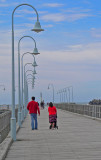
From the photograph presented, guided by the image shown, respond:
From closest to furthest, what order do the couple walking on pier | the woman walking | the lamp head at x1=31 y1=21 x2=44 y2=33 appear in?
the lamp head at x1=31 y1=21 x2=44 y2=33 < the couple walking on pier < the woman walking

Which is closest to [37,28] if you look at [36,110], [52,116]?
[36,110]

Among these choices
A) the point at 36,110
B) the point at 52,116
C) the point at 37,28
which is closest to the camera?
the point at 37,28

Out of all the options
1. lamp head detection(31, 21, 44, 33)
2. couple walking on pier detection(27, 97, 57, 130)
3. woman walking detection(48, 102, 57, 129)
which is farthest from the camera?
woman walking detection(48, 102, 57, 129)

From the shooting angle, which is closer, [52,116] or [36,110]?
[36,110]

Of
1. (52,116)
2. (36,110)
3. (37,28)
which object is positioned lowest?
(52,116)

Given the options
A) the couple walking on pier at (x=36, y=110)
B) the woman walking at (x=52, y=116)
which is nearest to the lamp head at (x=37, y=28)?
the couple walking on pier at (x=36, y=110)

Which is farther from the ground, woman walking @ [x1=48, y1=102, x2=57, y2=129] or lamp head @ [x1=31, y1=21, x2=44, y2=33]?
lamp head @ [x1=31, y1=21, x2=44, y2=33]

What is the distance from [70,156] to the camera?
13.8 m

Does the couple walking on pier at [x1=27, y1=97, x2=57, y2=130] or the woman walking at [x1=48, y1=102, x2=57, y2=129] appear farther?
the woman walking at [x1=48, y1=102, x2=57, y2=129]

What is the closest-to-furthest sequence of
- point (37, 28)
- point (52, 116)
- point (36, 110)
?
point (37, 28)
point (36, 110)
point (52, 116)

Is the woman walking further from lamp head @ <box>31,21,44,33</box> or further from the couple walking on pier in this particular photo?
lamp head @ <box>31,21,44,33</box>

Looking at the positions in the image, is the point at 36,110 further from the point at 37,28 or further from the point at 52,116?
the point at 37,28

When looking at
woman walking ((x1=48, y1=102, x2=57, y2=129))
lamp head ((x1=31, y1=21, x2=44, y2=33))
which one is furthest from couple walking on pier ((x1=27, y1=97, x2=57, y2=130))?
lamp head ((x1=31, y1=21, x2=44, y2=33))

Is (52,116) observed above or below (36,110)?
below
